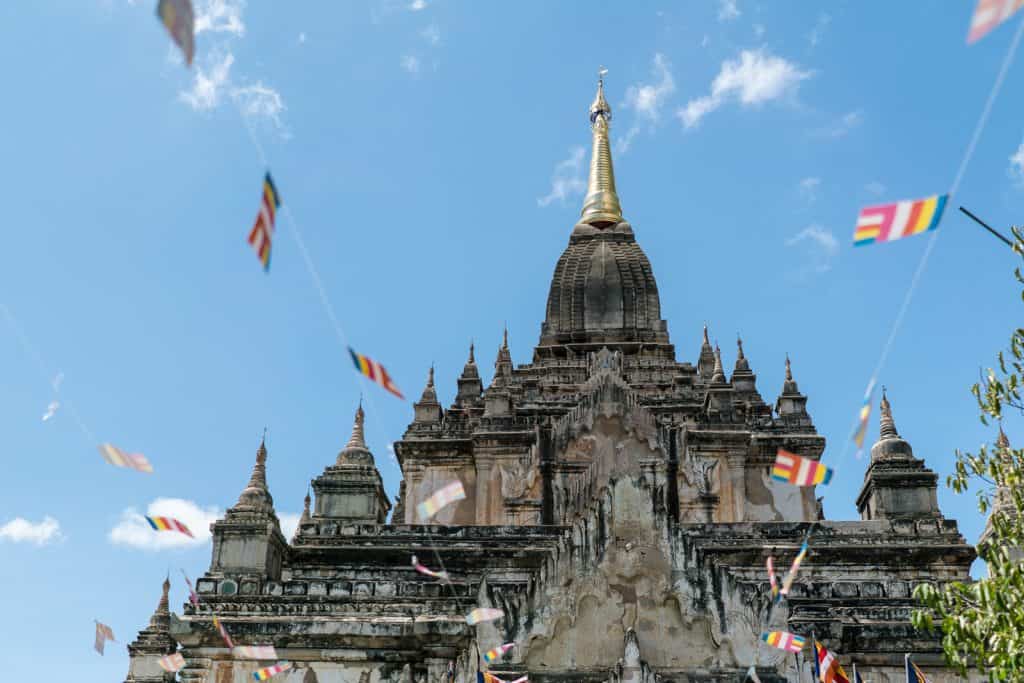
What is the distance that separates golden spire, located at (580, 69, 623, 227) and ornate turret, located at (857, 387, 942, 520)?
27.8 m

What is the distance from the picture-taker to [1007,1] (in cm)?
946

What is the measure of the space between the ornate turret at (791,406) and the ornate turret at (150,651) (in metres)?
23.2

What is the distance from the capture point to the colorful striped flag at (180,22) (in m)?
9.12

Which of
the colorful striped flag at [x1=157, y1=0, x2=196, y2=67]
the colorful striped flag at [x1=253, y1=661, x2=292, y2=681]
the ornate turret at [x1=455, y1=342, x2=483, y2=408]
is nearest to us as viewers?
the colorful striped flag at [x1=157, y1=0, x2=196, y2=67]

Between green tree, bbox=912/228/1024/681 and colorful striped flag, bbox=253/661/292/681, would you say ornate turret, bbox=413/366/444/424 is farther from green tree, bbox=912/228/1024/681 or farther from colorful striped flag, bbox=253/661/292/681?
green tree, bbox=912/228/1024/681

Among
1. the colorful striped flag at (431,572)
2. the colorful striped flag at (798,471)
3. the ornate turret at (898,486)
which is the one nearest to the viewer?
the colorful striped flag at (798,471)

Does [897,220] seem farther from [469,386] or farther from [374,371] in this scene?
[469,386]

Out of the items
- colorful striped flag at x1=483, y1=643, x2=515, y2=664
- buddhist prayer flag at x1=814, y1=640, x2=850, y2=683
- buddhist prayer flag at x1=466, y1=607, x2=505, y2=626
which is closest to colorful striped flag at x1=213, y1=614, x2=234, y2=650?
buddhist prayer flag at x1=466, y1=607, x2=505, y2=626

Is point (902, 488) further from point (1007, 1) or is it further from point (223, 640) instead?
point (1007, 1)

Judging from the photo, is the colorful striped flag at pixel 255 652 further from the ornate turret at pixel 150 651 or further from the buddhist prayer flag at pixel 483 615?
the ornate turret at pixel 150 651

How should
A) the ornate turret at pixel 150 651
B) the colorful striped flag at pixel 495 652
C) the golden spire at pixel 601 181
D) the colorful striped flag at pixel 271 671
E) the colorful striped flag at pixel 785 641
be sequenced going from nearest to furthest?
the colorful striped flag at pixel 785 641, the colorful striped flag at pixel 495 652, the colorful striped flag at pixel 271 671, the ornate turret at pixel 150 651, the golden spire at pixel 601 181

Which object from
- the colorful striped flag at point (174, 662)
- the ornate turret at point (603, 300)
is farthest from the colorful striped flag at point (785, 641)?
the ornate turret at point (603, 300)

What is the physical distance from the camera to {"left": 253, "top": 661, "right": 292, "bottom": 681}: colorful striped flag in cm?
2267

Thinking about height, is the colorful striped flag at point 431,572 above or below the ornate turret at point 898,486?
below
